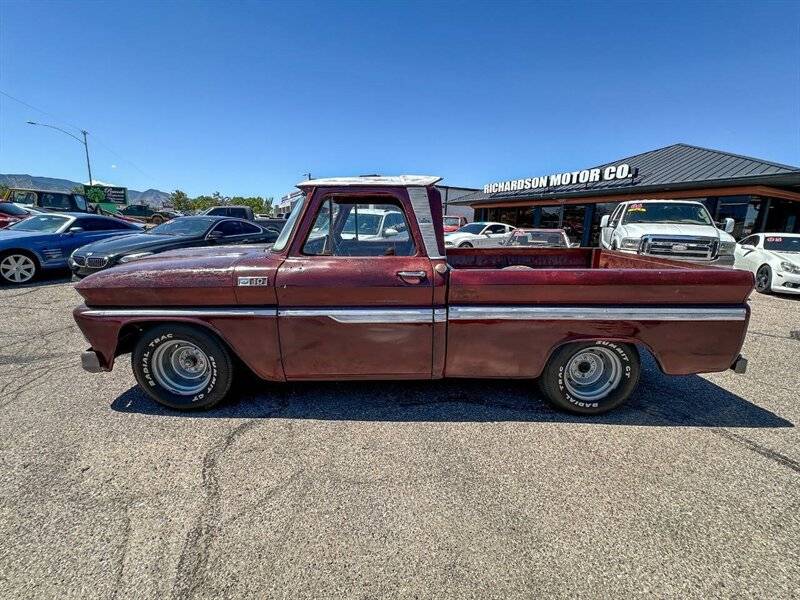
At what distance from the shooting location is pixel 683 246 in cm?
805

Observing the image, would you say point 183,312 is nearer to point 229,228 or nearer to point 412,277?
point 412,277

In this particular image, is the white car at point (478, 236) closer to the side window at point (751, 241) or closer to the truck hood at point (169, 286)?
the side window at point (751, 241)

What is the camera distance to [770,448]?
2789 millimetres

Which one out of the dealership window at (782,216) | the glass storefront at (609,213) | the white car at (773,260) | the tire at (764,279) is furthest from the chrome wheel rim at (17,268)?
the dealership window at (782,216)

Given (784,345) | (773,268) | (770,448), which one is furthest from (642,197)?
(770,448)

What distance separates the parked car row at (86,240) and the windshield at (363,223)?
577 cm

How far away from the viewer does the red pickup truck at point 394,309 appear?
2.89m

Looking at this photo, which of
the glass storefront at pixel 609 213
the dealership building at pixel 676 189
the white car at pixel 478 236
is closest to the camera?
the dealership building at pixel 676 189

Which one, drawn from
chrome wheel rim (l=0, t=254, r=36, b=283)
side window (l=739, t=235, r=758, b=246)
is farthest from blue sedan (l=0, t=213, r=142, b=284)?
side window (l=739, t=235, r=758, b=246)

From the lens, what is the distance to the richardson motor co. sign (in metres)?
18.1

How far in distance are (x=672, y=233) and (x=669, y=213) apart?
1368mm

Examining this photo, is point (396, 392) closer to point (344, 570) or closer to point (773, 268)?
point (344, 570)

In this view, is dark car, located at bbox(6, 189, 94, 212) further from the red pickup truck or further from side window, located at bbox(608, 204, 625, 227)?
side window, located at bbox(608, 204, 625, 227)

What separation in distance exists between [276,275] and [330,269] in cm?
43
